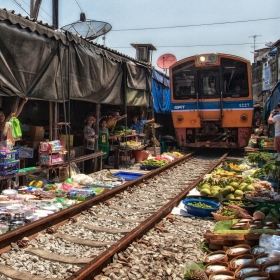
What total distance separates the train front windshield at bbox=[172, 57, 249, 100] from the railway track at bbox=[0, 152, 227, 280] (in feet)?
22.7

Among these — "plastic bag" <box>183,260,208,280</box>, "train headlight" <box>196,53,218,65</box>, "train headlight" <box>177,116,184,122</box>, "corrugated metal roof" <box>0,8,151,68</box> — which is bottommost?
"plastic bag" <box>183,260,208,280</box>

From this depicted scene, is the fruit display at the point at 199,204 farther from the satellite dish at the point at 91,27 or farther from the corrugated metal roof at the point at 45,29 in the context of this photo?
the satellite dish at the point at 91,27

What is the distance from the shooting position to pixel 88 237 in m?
5.12

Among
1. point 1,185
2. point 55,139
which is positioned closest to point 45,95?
point 55,139

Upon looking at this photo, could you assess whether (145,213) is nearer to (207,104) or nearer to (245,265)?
(245,265)

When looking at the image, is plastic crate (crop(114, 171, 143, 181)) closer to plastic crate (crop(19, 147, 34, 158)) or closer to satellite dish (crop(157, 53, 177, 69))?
plastic crate (crop(19, 147, 34, 158))

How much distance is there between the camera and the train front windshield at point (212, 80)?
13.8 m

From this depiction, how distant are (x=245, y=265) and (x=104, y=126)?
8.40 m

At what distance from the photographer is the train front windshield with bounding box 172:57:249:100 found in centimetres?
1382

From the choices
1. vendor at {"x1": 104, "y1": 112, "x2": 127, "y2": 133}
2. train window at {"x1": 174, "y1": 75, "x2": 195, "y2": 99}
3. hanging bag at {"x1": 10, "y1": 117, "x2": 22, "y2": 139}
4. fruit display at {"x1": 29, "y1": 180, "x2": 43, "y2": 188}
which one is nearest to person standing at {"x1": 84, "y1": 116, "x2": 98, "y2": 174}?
vendor at {"x1": 104, "y1": 112, "x2": 127, "y2": 133}

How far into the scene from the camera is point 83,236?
514cm

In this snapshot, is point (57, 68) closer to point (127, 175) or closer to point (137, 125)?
point (127, 175)

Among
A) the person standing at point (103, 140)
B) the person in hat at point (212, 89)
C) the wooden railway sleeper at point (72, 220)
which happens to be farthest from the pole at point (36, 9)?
the wooden railway sleeper at point (72, 220)

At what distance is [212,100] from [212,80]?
0.77 metres
